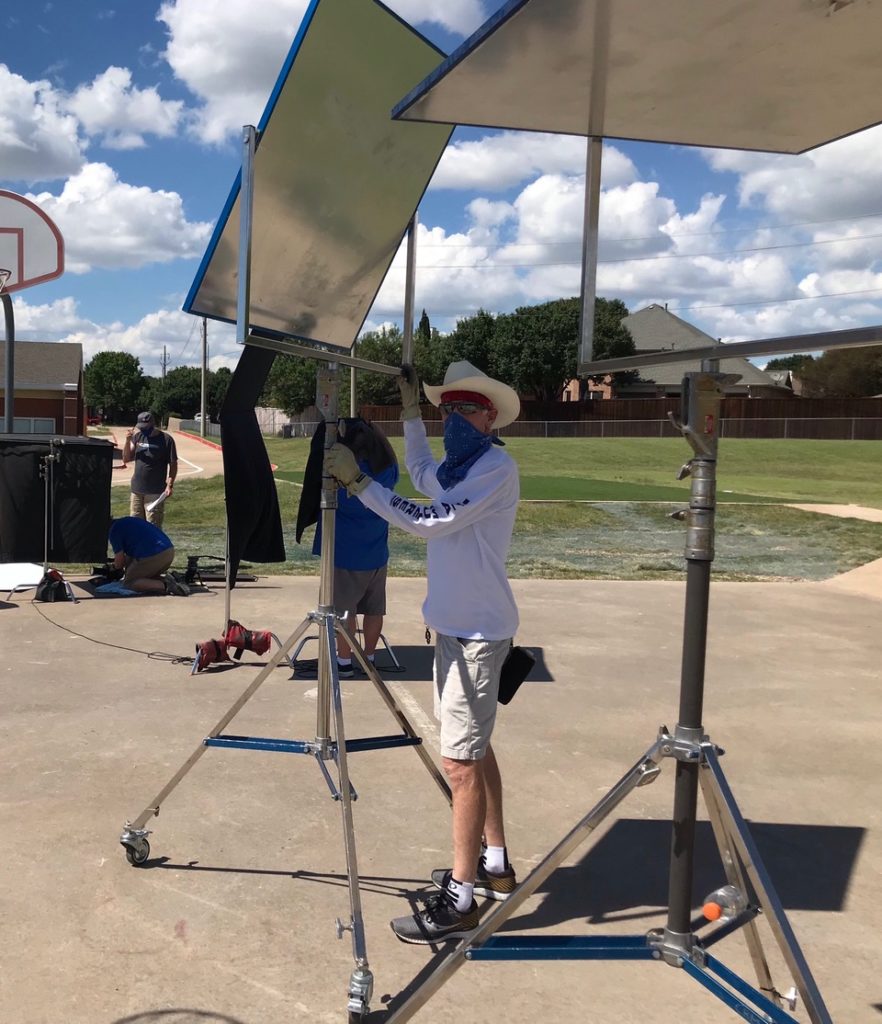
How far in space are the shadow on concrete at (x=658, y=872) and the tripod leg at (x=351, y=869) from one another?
28.3 inches

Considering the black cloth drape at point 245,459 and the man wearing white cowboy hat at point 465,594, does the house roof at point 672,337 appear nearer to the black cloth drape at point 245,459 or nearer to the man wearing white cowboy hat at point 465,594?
the man wearing white cowboy hat at point 465,594

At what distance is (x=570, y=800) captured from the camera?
14.9 ft

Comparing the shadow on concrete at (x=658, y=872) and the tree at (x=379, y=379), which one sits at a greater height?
the tree at (x=379, y=379)

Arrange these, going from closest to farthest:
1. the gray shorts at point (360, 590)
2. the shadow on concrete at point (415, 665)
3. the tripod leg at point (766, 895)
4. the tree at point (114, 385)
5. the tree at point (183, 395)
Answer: the tripod leg at point (766, 895), the gray shorts at point (360, 590), the shadow on concrete at point (415, 665), the tree at point (183, 395), the tree at point (114, 385)

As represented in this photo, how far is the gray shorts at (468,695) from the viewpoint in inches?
130

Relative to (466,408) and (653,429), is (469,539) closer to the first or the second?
(466,408)

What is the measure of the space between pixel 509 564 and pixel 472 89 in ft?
32.9

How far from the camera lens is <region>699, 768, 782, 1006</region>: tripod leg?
94.6 inches

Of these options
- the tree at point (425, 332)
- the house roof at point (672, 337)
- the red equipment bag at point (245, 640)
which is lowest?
the red equipment bag at point (245, 640)

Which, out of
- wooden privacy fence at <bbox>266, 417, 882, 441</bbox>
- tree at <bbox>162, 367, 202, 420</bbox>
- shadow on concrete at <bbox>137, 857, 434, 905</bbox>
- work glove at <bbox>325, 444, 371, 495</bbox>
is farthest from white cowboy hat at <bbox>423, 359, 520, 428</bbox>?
tree at <bbox>162, 367, 202, 420</bbox>

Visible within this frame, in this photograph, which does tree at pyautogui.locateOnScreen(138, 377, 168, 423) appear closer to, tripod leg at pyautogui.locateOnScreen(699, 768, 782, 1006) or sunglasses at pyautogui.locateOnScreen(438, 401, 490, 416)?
sunglasses at pyautogui.locateOnScreen(438, 401, 490, 416)

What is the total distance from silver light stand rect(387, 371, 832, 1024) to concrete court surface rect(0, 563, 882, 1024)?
57 centimetres

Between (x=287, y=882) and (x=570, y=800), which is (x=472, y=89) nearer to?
(x=287, y=882)

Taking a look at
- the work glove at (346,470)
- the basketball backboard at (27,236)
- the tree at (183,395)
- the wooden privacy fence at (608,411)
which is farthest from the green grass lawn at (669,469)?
the tree at (183,395)
